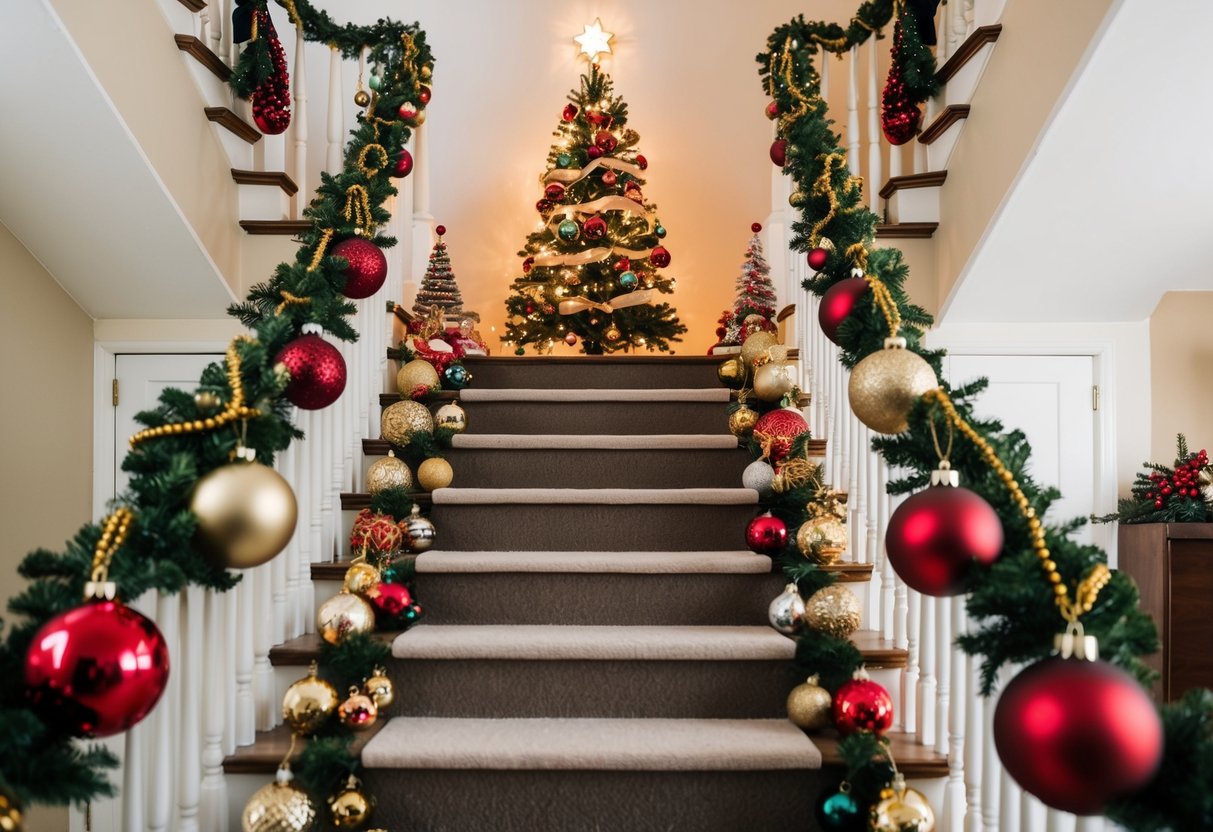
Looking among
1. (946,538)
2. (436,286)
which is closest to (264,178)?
(436,286)

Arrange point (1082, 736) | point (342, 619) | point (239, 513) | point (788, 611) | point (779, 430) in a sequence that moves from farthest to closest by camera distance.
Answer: point (779, 430) < point (788, 611) < point (342, 619) < point (239, 513) < point (1082, 736)

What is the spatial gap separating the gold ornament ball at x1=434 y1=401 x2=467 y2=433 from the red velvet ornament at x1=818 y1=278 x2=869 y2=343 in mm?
1315

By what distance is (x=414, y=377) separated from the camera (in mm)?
2797

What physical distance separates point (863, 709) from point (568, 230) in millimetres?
3249

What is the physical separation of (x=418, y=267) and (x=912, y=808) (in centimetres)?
260

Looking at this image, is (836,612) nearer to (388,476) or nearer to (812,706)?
(812,706)

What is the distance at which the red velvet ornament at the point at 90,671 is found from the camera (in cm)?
99

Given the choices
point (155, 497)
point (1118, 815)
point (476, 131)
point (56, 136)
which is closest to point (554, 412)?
point (56, 136)

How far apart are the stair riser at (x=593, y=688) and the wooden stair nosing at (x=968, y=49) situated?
6.44 feet

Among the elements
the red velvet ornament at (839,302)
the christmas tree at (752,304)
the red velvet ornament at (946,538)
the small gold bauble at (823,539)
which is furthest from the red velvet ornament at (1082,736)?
the christmas tree at (752,304)

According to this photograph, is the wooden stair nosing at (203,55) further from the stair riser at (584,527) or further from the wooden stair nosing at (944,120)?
the wooden stair nosing at (944,120)

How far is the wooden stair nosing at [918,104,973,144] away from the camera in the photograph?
2.76m

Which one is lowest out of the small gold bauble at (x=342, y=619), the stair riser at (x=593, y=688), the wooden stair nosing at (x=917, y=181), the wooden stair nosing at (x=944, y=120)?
the stair riser at (x=593, y=688)

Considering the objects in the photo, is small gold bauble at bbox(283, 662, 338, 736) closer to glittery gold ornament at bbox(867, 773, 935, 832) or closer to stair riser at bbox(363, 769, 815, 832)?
stair riser at bbox(363, 769, 815, 832)
